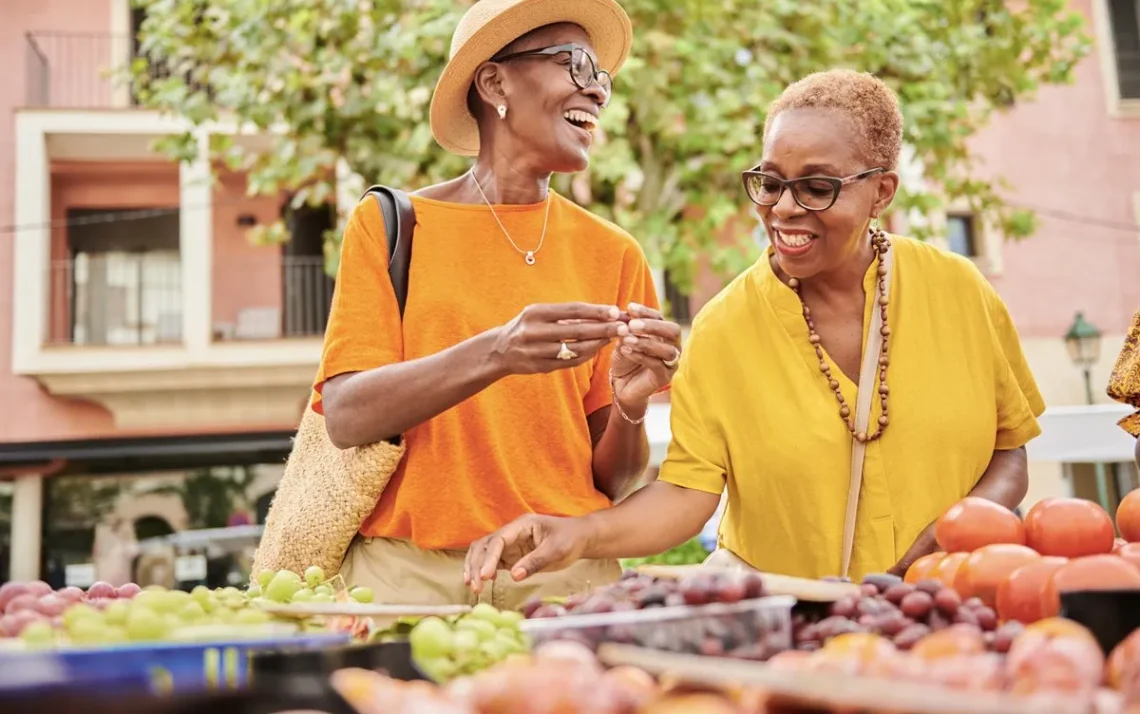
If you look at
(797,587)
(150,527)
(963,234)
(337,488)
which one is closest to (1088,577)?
(797,587)

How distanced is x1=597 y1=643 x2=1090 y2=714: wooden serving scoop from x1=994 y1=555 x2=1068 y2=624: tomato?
64 centimetres

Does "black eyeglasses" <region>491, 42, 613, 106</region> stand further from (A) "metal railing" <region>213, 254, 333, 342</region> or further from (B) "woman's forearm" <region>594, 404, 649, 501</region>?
(A) "metal railing" <region>213, 254, 333, 342</region>

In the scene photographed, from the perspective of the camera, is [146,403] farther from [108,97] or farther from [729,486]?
[729,486]

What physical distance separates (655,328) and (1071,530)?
825 mm

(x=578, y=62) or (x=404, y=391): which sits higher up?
(x=578, y=62)

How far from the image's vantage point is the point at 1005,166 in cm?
1642

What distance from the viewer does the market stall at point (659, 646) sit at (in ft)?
3.18

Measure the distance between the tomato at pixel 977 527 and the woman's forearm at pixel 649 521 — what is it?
55 centimetres

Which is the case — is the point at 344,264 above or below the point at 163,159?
below

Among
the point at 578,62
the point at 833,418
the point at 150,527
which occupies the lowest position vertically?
the point at 150,527

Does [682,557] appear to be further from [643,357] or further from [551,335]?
[551,335]

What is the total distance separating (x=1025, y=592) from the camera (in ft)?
5.21

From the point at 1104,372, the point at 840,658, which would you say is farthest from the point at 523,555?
the point at 1104,372

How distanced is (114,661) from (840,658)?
0.68 metres
